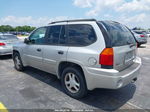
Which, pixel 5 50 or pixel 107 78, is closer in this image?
pixel 107 78

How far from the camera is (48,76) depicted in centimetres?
491

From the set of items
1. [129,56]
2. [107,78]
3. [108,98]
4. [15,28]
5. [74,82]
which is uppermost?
[15,28]

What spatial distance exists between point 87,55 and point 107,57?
0.42 meters

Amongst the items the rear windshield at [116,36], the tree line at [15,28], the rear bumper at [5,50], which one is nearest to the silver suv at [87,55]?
the rear windshield at [116,36]

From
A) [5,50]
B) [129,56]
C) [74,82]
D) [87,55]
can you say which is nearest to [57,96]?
[74,82]

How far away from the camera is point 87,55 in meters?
2.87

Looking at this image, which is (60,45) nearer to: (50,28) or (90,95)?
(50,28)

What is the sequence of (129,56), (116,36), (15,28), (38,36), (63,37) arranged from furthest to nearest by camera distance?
(15,28) → (38,36) → (63,37) → (129,56) → (116,36)

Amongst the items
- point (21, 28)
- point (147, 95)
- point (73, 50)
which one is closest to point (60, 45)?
point (73, 50)

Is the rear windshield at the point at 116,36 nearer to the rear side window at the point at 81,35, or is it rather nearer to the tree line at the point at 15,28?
the rear side window at the point at 81,35

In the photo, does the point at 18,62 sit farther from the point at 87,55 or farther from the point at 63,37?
the point at 87,55

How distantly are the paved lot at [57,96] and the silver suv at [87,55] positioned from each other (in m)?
0.33

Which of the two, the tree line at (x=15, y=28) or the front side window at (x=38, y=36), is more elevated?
the tree line at (x=15, y=28)

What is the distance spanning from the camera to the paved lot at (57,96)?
3039 millimetres
